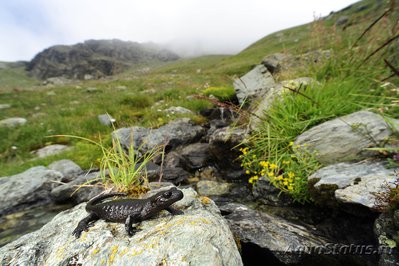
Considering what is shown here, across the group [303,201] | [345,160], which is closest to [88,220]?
[303,201]

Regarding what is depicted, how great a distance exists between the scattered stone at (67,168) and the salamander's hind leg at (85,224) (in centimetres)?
479

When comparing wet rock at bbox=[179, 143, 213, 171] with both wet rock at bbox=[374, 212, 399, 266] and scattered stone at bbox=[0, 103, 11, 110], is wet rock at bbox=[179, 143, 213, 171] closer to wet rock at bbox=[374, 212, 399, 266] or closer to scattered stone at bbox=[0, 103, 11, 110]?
wet rock at bbox=[374, 212, 399, 266]

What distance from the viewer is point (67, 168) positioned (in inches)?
297

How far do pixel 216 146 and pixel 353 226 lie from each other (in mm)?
4143

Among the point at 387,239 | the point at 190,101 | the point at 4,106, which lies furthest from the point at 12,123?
the point at 387,239

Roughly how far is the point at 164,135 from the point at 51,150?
15.0 ft

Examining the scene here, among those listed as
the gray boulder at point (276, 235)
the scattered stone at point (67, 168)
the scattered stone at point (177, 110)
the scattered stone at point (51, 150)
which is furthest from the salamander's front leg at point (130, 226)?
the scattered stone at point (177, 110)

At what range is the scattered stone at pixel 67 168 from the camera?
732cm

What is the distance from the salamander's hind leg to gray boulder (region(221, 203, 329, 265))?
1.95 meters

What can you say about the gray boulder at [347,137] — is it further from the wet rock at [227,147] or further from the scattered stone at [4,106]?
the scattered stone at [4,106]

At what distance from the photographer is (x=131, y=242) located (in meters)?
2.56

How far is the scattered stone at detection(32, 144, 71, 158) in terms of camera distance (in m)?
9.18

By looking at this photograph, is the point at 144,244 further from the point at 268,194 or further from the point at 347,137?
the point at 347,137

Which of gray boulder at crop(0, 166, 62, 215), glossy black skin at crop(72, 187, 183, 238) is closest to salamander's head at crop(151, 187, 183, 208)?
glossy black skin at crop(72, 187, 183, 238)
